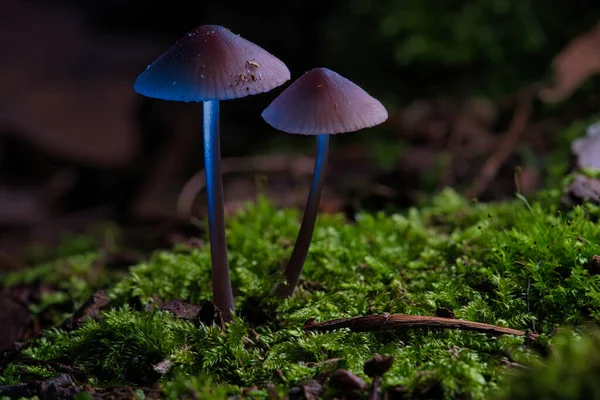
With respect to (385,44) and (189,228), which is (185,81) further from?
(385,44)

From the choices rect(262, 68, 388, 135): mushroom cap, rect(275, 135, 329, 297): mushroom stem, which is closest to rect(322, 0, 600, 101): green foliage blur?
rect(275, 135, 329, 297): mushroom stem

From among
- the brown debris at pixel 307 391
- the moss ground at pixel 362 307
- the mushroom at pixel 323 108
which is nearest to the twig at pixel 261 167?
the moss ground at pixel 362 307

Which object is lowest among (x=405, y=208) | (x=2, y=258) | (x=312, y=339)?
(x=2, y=258)

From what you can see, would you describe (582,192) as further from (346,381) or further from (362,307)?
(346,381)

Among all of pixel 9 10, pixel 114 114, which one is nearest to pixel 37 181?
pixel 114 114

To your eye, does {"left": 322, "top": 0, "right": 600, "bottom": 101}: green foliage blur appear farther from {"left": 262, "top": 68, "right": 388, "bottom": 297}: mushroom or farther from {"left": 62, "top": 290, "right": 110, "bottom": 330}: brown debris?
{"left": 62, "top": 290, "right": 110, "bottom": 330}: brown debris

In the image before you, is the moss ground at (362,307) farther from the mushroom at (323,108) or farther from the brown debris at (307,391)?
the mushroom at (323,108)
